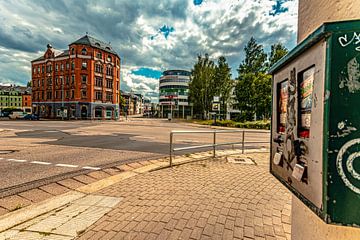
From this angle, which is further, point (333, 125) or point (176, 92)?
point (176, 92)

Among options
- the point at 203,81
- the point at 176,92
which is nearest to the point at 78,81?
the point at 203,81

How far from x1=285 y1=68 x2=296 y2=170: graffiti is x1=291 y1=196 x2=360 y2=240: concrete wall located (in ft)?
1.52

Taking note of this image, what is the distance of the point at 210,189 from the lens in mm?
4168

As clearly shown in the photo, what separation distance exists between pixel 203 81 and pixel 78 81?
29436mm

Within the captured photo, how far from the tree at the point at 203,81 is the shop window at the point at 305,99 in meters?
41.7

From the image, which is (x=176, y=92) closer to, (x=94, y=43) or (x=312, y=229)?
(x=94, y=43)

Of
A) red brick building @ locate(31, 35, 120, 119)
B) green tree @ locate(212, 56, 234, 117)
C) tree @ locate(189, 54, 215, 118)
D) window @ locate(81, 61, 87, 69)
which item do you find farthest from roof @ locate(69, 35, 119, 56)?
green tree @ locate(212, 56, 234, 117)

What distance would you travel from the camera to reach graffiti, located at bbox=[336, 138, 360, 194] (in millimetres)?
1118

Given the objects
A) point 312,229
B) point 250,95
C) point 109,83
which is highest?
point 109,83

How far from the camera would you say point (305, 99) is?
148 cm

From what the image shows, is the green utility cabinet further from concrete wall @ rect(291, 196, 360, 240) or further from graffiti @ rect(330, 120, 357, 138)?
concrete wall @ rect(291, 196, 360, 240)

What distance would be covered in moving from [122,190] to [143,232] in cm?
164

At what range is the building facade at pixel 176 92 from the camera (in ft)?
248

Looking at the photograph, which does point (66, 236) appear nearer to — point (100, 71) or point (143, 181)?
point (143, 181)
